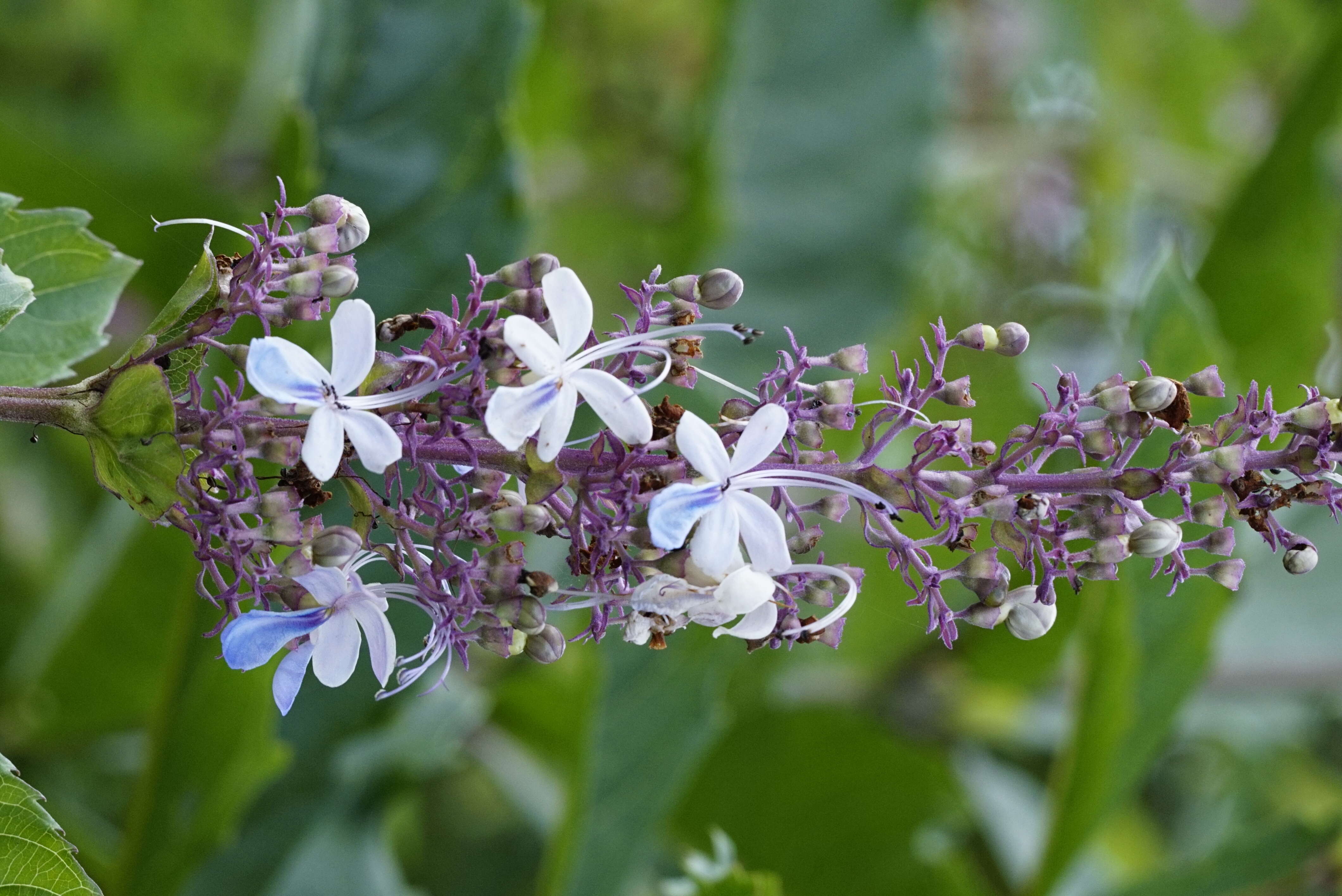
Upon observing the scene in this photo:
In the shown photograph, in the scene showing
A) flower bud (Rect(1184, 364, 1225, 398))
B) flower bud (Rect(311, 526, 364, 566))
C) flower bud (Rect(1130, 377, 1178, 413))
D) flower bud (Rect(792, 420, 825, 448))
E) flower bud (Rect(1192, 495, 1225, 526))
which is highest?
flower bud (Rect(1184, 364, 1225, 398))

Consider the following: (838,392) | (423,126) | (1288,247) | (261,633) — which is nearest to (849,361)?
(838,392)

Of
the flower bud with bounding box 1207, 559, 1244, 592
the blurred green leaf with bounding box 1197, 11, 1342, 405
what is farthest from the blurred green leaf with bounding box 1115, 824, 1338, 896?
the flower bud with bounding box 1207, 559, 1244, 592

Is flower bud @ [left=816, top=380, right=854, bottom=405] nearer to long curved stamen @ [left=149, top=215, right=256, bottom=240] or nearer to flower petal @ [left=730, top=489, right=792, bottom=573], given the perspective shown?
flower petal @ [left=730, top=489, right=792, bottom=573]

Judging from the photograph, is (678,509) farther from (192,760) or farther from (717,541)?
(192,760)

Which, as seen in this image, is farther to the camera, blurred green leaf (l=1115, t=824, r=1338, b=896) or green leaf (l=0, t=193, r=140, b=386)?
blurred green leaf (l=1115, t=824, r=1338, b=896)

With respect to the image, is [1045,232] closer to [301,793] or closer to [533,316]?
[301,793]

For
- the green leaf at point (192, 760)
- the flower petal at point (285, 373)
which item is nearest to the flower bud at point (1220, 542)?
the flower petal at point (285, 373)
